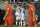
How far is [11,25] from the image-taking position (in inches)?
280

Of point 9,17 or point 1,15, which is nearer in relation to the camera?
point 9,17

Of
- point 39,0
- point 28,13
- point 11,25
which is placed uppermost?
point 39,0

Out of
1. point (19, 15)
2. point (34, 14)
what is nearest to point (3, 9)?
point (19, 15)

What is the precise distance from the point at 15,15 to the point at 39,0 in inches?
52.3

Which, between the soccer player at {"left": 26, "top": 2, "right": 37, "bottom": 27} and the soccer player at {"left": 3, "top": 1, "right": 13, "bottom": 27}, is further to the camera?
the soccer player at {"left": 3, "top": 1, "right": 13, "bottom": 27}

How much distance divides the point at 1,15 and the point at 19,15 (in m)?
0.86

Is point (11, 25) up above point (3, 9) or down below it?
below

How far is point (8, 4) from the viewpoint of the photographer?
7.19 m

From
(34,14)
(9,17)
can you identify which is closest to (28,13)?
(34,14)

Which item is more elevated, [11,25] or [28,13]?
[28,13]

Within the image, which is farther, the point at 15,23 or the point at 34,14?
the point at 15,23

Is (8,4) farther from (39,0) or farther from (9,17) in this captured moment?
(39,0)

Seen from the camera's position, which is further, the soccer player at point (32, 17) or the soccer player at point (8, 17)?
the soccer player at point (8, 17)

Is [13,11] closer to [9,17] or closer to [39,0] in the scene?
[9,17]
